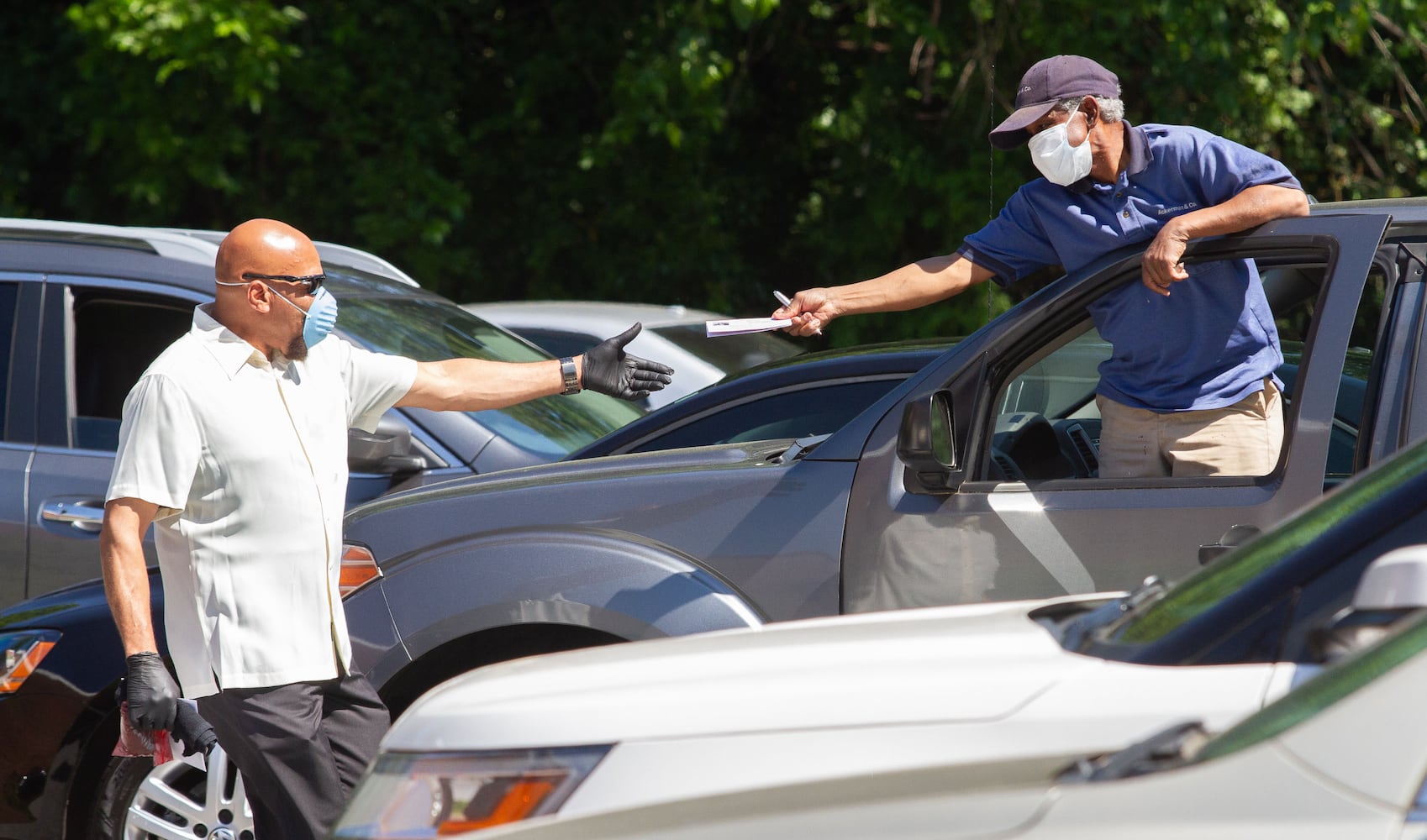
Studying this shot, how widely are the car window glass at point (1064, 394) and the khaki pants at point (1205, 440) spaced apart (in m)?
0.17

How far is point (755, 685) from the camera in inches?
72.9

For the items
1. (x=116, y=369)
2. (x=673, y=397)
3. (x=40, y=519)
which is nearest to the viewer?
(x=40, y=519)

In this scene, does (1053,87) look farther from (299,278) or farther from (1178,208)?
(299,278)

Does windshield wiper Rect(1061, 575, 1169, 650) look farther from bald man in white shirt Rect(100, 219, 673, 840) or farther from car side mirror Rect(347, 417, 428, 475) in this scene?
car side mirror Rect(347, 417, 428, 475)

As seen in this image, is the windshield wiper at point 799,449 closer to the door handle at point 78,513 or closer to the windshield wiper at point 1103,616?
the windshield wiper at point 1103,616

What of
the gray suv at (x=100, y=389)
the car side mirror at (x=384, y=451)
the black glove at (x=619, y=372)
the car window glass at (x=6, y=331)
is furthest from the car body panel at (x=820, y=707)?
the car window glass at (x=6, y=331)

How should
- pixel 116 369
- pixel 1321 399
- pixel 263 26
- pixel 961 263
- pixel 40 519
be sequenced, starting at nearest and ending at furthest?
pixel 1321 399 → pixel 961 263 → pixel 40 519 → pixel 116 369 → pixel 263 26

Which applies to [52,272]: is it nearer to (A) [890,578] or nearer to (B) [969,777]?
(A) [890,578]

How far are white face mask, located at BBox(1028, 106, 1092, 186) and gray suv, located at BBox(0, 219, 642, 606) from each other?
191 centimetres

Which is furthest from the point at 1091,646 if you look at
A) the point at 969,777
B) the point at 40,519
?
the point at 40,519

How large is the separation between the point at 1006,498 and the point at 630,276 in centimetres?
989

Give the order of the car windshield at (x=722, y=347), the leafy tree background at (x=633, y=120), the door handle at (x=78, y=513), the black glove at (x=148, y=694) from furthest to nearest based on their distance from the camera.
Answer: the leafy tree background at (x=633, y=120) < the car windshield at (x=722, y=347) < the door handle at (x=78, y=513) < the black glove at (x=148, y=694)

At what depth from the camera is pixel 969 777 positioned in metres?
1.64

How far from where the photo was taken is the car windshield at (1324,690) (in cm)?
149
